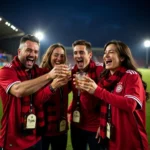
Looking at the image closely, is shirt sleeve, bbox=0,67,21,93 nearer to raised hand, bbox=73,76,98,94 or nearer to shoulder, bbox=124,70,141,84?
raised hand, bbox=73,76,98,94

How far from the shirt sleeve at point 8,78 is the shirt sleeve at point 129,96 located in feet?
3.36

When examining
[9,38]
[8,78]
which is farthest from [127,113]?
[9,38]

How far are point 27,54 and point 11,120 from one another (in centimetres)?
92

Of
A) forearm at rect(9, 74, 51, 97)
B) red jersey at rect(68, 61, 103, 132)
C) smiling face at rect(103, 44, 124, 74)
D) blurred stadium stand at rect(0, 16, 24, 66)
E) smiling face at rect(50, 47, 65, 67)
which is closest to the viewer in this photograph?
forearm at rect(9, 74, 51, 97)

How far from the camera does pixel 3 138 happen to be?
2117mm

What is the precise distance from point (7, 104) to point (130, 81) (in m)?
1.53

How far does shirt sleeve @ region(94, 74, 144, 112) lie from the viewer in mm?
1937

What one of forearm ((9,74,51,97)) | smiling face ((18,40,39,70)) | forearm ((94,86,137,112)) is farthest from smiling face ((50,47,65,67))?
forearm ((94,86,137,112))

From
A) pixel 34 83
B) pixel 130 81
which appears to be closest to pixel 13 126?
pixel 34 83

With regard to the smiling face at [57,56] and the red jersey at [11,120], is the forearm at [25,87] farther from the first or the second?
the smiling face at [57,56]

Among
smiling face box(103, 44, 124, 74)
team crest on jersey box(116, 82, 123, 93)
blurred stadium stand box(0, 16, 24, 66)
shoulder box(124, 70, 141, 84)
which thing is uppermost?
blurred stadium stand box(0, 16, 24, 66)

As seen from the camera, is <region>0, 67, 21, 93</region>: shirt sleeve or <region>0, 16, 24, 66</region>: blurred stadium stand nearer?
<region>0, 67, 21, 93</region>: shirt sleeve

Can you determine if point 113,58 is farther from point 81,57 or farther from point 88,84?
point 81,57

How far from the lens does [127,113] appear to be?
2055mm
